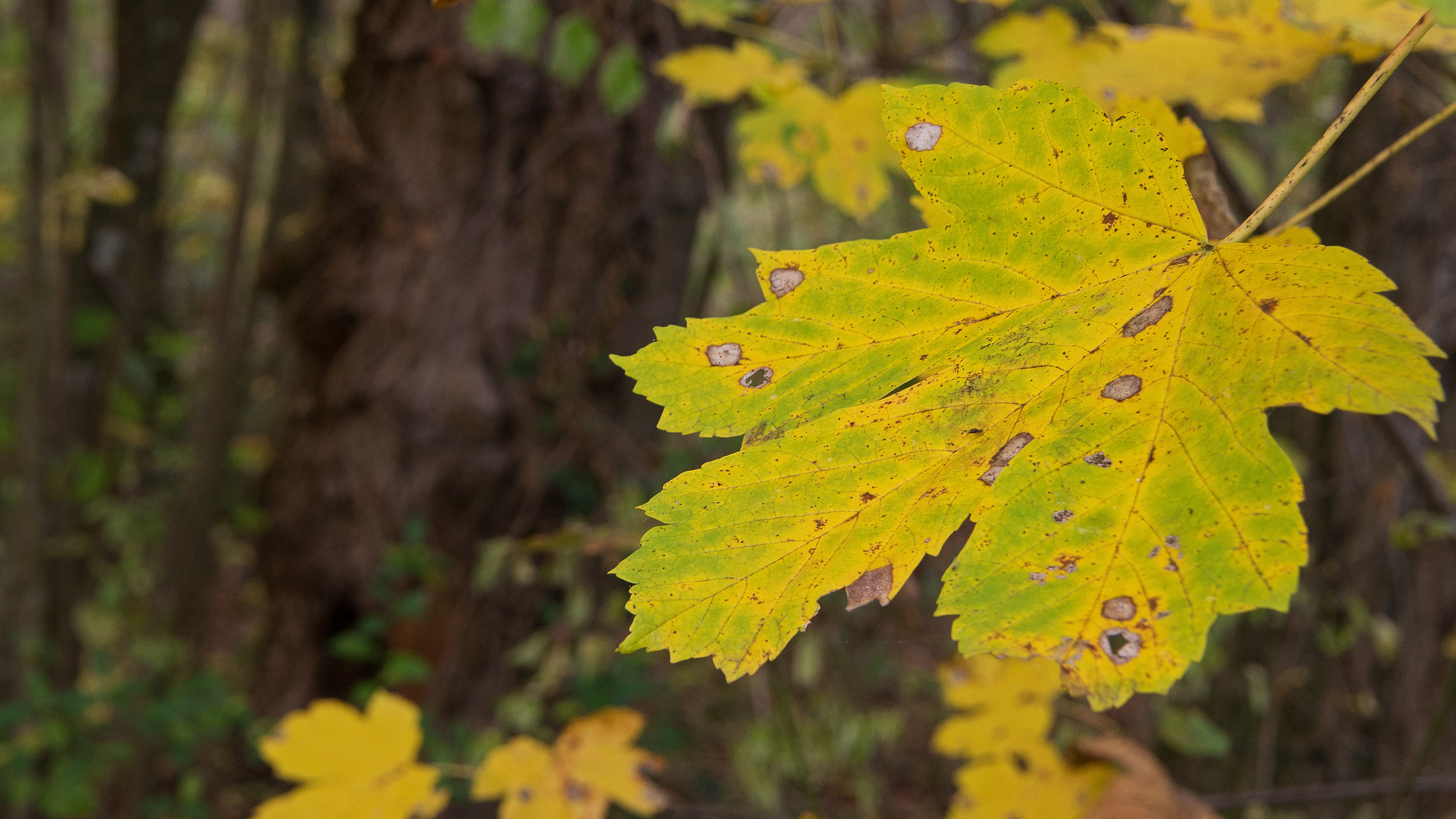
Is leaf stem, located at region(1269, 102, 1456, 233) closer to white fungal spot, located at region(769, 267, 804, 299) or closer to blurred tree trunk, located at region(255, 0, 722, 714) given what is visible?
white fungal spot, located at region(769, 267, 804, 299)

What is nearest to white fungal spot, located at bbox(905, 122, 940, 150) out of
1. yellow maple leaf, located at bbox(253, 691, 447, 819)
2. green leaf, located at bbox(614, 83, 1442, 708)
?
green leaf, located at bbox(614, 83, 1442, 708)

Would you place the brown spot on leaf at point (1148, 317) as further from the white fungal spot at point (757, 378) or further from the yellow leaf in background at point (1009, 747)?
the yellow leaf in background at point (1009, 747)

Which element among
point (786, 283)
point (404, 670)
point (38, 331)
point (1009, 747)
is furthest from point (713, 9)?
point (38, 331)

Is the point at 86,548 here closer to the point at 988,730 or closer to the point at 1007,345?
the point at 988,730

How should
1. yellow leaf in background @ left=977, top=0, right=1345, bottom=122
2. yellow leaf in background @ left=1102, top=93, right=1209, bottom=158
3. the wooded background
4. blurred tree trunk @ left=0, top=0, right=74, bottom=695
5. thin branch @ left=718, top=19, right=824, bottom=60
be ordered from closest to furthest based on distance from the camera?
1. yellow leaf in background @ left=1102, top=93, right=1209, bottom=158
2. yellow leaf in background @ left=977, top=0, right=1345, bottom=122
3. thin branch @ left=718, top=19, right=824, bottom=60
4. the wooded background
5. blurred tree trunk @ left=0, top=0, right=74, bottom=695

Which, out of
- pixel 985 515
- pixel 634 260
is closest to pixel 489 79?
pixel 634 260

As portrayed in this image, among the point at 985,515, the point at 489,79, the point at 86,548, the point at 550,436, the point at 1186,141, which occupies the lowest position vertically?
the point at 86,548

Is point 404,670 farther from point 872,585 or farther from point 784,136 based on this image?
point 872,585
